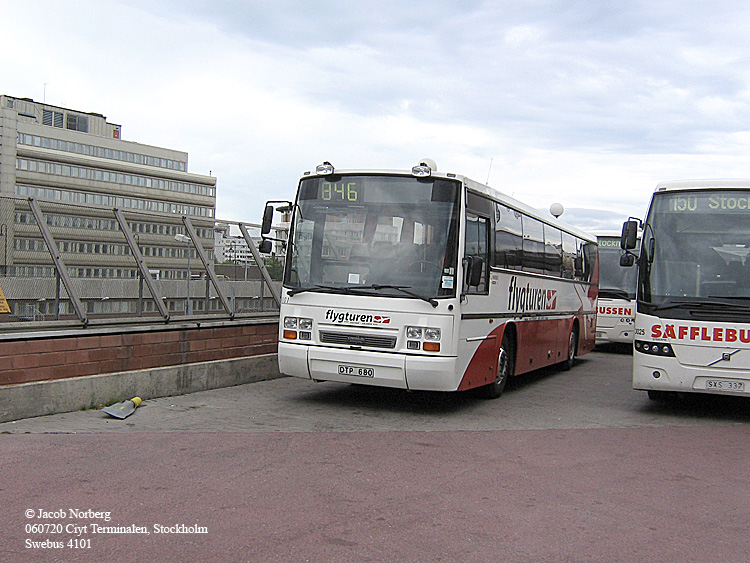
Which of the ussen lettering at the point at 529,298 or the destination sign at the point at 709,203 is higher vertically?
the destination sign at the point at 709,203

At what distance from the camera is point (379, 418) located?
32.2ft

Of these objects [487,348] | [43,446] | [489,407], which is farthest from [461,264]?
[43,446]

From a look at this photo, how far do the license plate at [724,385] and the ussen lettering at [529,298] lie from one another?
3.15m

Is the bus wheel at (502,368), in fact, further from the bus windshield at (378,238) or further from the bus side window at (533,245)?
the bus windshield at (378,238)

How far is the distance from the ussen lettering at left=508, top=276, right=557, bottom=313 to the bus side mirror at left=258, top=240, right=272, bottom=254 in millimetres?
3712

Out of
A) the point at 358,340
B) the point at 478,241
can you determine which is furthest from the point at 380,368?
the point at 478,241

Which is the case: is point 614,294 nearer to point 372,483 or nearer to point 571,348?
point 571,348

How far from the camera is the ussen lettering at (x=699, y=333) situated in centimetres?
986

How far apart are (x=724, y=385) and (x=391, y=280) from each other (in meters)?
4.40

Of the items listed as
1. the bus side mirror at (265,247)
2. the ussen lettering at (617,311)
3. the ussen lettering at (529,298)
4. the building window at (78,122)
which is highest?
the building window at (78,122)

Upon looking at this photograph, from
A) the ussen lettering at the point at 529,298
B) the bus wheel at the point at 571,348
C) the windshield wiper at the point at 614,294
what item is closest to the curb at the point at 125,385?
the ussen lettering at the point at 529,298

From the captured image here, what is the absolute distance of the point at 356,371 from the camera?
9883mm

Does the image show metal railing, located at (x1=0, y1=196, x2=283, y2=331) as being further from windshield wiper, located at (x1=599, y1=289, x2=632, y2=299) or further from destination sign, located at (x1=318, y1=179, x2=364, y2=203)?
windshield wiper, located at (x1=599, y1=289, x2=632, y2=299)

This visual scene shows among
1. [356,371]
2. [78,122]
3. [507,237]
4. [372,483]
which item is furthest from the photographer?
[78,122]
